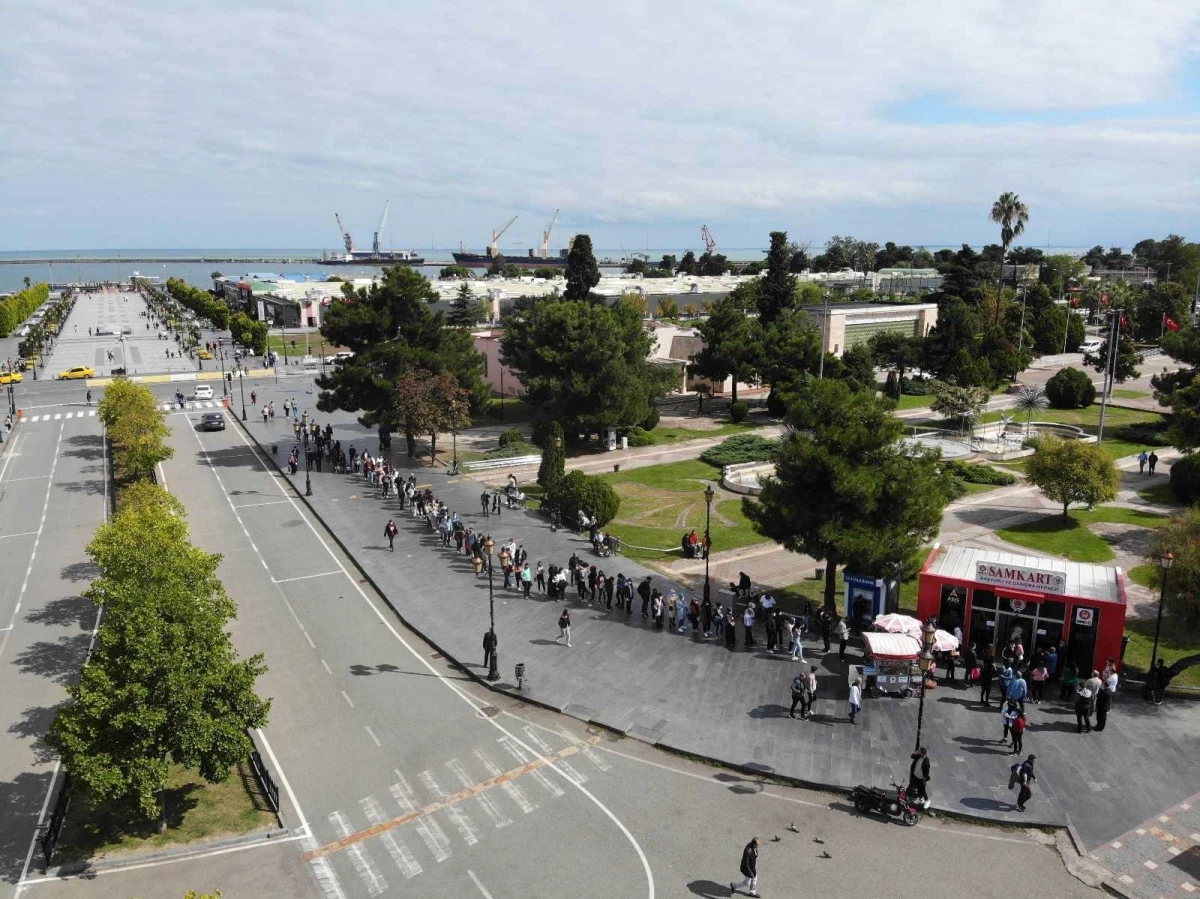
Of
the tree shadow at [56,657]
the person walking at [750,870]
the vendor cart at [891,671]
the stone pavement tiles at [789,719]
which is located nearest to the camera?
the person walking at [750,870]

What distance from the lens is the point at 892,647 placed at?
66.9 ft

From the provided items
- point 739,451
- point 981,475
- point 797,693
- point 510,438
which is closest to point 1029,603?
point 797,693

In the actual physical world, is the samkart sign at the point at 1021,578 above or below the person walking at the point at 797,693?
above

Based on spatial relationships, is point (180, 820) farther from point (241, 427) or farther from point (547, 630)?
point (241, 427)

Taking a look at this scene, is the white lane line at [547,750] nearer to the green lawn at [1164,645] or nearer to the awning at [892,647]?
the awning at [892,647]

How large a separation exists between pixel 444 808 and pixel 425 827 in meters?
0.65

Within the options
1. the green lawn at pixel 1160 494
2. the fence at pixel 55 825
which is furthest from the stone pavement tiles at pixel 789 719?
the green lawn at pixel 1160 494

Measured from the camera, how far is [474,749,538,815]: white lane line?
16.6 metres

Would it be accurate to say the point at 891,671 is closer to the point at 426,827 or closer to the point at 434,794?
the point at 434,794

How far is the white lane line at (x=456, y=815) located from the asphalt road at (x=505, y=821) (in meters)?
0.03

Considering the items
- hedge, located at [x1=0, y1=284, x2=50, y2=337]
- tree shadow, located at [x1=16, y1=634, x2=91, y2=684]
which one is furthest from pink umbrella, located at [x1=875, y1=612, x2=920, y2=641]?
hedge, located at [x1=0, y1=284, x2=50, y2=337]

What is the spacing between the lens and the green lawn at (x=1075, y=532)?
31.2 m

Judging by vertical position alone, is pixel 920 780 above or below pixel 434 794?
above

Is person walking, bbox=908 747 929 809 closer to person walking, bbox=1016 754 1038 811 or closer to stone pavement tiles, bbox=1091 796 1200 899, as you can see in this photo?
person walking, bbox=1016 754 1038 811
